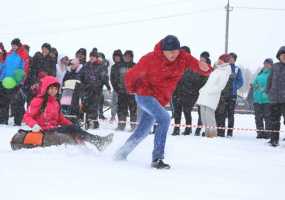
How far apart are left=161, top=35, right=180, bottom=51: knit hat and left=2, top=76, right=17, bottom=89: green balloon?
6.85 meters

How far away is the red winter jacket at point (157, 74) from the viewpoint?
673 centimetres

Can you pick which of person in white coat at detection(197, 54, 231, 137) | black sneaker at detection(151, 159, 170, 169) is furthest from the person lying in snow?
person in white coat at detection(197, 54, 231, 137)

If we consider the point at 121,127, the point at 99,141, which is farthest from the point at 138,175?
the point at 121,127

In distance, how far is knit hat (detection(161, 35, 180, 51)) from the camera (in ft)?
21.7

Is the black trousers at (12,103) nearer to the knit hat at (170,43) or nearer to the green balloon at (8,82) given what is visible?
the green balloon at (8,82)

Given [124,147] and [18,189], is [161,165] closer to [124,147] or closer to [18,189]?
[124,147]

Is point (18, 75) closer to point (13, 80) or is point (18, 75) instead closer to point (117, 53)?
A: point (13, 80)

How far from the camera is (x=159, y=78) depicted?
6.80 metres

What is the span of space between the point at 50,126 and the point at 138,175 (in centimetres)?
257

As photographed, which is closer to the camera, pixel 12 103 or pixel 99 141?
pixel 99 141

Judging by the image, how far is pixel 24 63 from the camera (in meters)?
13.0

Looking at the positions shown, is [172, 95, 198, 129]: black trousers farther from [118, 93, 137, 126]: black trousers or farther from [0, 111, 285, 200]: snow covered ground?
[0, 111, 285, 200]: snow covered ground

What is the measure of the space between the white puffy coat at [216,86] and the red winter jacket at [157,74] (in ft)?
16.4

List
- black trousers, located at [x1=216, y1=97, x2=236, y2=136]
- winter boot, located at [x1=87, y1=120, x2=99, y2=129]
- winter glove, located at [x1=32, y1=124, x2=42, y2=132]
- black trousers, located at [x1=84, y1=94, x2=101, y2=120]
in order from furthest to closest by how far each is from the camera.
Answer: black trousers, located at [x1=84, y1=94, x2=101, y2=120]
winter boot, located at [x1=87, y1=120, x2=99, y2=129]
black trousers, located at [x1=216, y1=97, x2=236, y2=136]
winter glove, located at [x1=32, y1=124, x2=42, y2=132]
